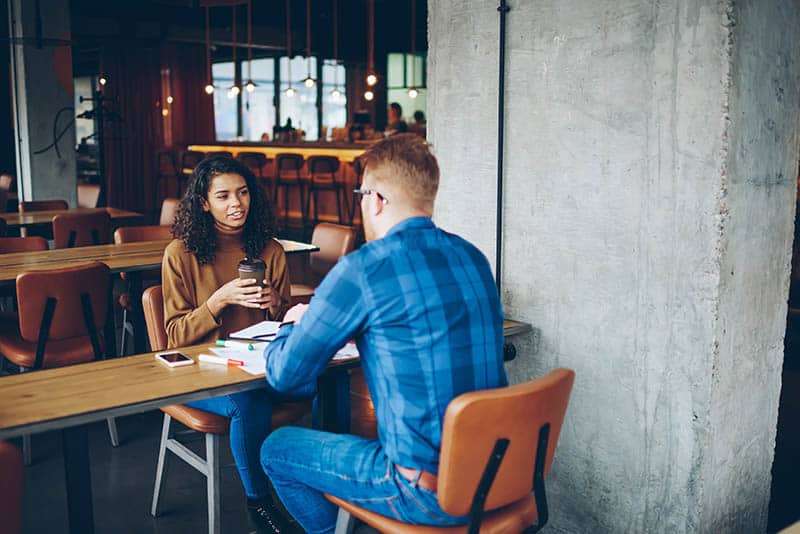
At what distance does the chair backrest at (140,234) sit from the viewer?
485cm

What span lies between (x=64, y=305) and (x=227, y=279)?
854 mm

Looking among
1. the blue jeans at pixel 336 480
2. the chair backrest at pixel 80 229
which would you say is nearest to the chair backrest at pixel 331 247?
the chair backrest at pixel 80 229

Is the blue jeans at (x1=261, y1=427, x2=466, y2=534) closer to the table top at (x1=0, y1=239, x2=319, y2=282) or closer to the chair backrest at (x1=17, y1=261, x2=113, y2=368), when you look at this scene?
the chair backrest at (x1=17, y1=261, x2=113, y2=368)

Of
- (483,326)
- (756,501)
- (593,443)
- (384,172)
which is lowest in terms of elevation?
(756,501)

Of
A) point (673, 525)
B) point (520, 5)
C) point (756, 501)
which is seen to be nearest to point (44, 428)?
point (673, 525)

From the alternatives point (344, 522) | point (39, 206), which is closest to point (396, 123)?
point (39, 206)

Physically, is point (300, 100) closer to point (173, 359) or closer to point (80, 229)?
point (80, 229)

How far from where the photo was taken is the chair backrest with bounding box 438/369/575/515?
1624mm

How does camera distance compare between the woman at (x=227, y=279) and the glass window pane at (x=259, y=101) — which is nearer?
the woman at (x=227, y=279)

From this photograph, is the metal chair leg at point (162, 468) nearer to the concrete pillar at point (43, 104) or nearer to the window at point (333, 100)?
the concrete pillar at point (43, 104)

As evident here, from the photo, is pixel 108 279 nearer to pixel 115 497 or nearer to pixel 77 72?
pixel 115 497

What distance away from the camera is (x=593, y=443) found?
2508mm

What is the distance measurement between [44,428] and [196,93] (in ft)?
45.1

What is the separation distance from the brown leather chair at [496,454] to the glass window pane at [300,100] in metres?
15.0
